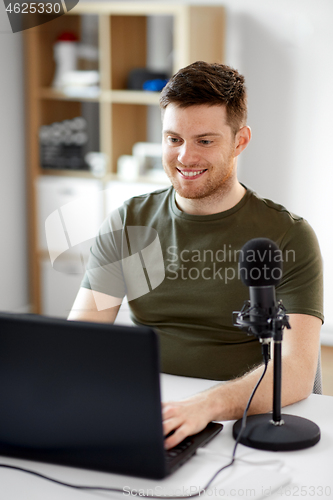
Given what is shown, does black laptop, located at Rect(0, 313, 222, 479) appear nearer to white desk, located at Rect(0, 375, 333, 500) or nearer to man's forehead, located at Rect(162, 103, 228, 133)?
white desk, located at Rect(0, 375, 333, 500)

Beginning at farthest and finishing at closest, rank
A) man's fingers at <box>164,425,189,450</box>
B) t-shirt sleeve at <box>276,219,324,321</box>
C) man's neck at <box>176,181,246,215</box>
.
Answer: man's neck at <box>176,181,246,215</box> < t-shirt sleeve at <box>276,219,324,321</box> < man's fingers at <box>164,425,189,450</box>

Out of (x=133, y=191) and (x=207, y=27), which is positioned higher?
(x=207, y=27)

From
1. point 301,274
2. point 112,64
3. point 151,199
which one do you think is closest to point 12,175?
point 112,64

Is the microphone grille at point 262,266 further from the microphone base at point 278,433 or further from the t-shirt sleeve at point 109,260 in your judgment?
the t-shirt sleeve at point 109,260

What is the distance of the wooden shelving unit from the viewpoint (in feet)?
10.8

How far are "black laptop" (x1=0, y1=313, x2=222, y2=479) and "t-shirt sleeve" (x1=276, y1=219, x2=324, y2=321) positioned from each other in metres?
0.59

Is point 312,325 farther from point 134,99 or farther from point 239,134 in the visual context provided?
point 134,99

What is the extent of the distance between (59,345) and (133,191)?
2700 millimetres

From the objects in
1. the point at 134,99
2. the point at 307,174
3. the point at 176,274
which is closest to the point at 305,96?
the point at 307,174

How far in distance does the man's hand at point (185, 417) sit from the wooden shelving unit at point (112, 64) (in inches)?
A: 97.6

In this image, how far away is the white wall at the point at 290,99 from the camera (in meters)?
3.27

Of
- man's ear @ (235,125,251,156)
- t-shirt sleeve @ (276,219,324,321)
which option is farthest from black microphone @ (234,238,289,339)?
man's ear @ (235,125,251,156)

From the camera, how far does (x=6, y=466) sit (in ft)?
3.30

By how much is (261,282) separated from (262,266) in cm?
3
